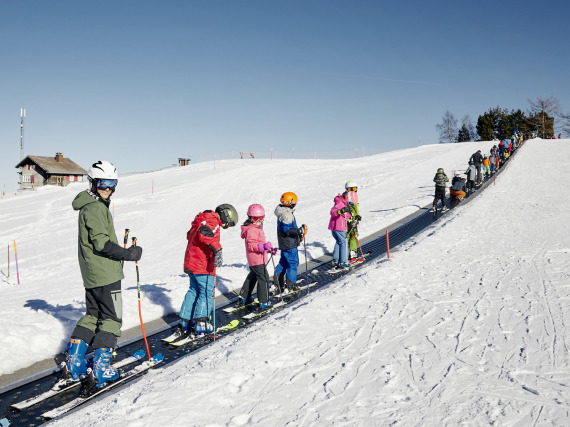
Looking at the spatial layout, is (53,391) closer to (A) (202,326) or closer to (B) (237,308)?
(A) (202,326)

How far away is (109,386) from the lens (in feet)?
13.8

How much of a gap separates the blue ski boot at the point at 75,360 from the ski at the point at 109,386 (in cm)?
33

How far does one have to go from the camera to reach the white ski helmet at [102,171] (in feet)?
13.6

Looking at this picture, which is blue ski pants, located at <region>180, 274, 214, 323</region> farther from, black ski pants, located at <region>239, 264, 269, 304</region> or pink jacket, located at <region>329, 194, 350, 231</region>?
pink jacket, located at <region>329, 194, 350, 231</region>

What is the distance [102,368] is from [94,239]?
1334 millimetres

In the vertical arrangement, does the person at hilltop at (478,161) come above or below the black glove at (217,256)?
above

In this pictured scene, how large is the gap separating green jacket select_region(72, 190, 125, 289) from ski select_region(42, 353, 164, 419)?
1.03 metres

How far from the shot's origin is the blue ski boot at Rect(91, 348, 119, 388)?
4.17 metres

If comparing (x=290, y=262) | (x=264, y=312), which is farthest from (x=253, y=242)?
(x=290, y=262)

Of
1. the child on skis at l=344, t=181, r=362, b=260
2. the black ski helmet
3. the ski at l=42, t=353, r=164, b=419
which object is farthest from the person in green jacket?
the child on skis at l=344, t=181, r=362, b=260

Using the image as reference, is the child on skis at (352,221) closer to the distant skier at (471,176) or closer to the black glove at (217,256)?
the black glove at (217,256)

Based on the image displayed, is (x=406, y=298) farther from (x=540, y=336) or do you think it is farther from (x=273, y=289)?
(x=273, y=289)

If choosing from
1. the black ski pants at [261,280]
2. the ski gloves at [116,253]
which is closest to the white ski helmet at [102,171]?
the ski gloves at [116,253]

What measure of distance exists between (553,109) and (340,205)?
83.5 metres
